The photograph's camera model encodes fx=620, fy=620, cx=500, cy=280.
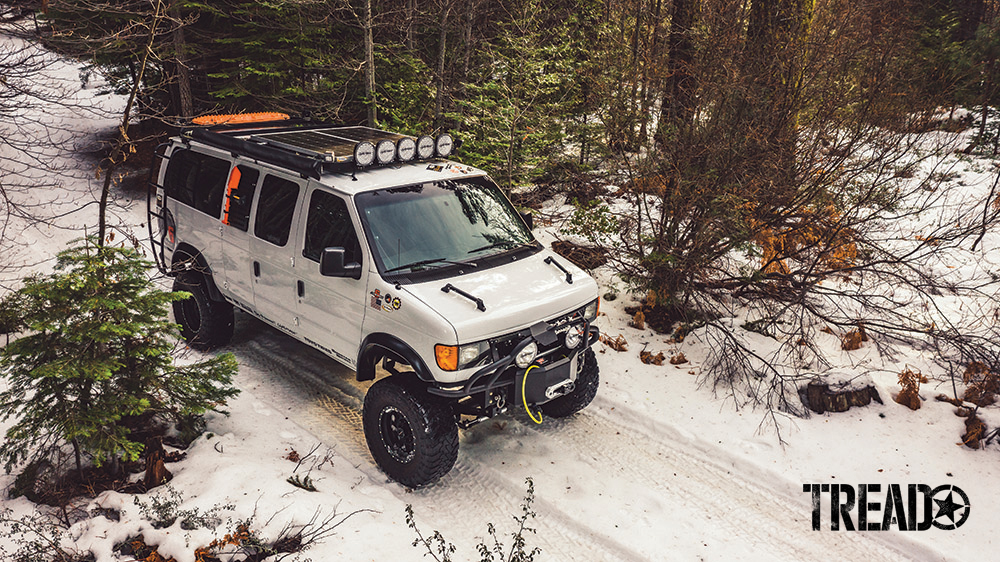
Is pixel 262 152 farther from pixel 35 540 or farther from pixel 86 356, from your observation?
pixel 35 540

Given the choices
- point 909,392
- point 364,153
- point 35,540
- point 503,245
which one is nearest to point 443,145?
point 364,153

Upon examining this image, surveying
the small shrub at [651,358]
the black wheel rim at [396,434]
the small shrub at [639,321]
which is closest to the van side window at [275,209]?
the black wheel rim at [396,434]

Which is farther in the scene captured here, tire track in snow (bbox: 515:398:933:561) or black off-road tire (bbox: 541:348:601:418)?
black off-road tire (bbox: 541:348:601:418)

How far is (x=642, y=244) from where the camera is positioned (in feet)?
25.2

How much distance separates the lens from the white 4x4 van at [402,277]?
4.80 meters

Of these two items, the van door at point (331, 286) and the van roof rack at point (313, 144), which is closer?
the van door at point (331, 286)

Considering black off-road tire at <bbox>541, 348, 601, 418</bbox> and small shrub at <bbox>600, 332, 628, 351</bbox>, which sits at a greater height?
black off-road tire at <bbox>541, 348, 601, 418</bbox>

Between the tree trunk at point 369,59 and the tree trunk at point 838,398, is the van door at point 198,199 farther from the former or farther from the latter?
the tree trunk at point 838,398

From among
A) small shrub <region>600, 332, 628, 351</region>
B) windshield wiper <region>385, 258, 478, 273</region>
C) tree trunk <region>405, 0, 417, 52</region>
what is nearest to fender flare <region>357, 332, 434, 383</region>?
windshield wiper <region>385, 258, 478, 273</region>

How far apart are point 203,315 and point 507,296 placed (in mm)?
4006

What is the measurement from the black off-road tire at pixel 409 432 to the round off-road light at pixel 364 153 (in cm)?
194

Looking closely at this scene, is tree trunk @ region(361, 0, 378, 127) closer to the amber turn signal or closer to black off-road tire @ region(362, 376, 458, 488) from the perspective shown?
black off-road tire @ region(362, 376, 458, 488)

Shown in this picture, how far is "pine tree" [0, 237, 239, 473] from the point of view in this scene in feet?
13.8

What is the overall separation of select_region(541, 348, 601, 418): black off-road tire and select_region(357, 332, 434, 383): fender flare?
172cm
